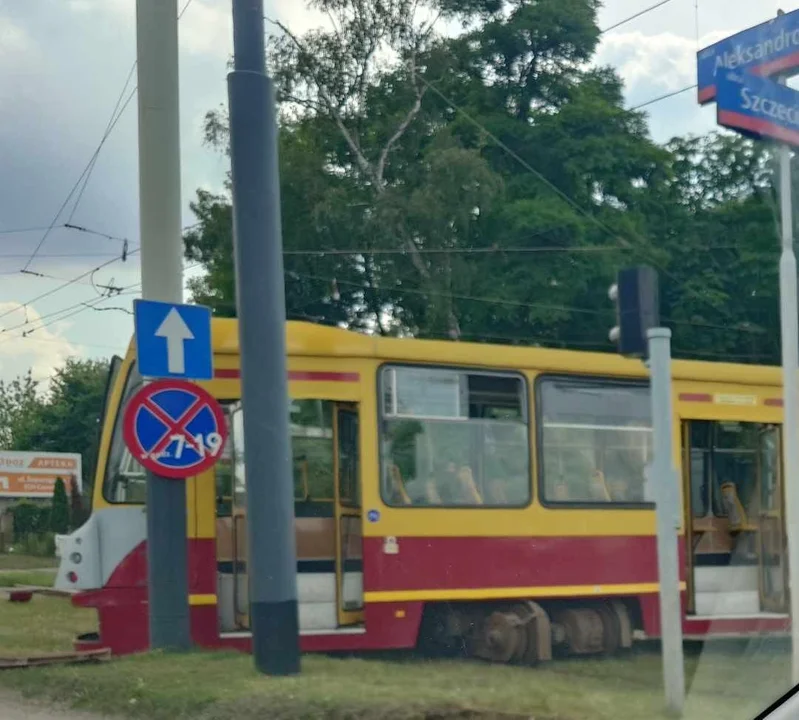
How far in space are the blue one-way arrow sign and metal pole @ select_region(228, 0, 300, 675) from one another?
1.34 ft

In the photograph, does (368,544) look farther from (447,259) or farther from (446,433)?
(447,259)

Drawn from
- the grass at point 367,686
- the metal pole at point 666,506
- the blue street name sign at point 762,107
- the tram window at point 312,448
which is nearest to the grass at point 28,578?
the grass at point 367,686

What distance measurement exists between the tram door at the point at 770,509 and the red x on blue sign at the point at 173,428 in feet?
14.4

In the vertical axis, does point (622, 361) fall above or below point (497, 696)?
above

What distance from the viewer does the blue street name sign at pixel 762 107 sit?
21.9ft

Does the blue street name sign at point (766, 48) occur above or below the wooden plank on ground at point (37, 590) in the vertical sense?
above

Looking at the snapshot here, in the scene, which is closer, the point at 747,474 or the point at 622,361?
the point at 622,361

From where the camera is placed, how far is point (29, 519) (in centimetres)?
727

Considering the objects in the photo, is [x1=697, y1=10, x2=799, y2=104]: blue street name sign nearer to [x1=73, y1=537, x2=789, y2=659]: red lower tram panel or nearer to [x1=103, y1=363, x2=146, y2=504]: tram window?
[x1=73, y1=537, x2=789, y2=659]: red lower tram panel

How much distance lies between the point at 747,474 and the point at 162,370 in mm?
4905

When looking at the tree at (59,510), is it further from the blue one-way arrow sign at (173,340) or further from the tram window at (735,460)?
the tram window at (735,460)

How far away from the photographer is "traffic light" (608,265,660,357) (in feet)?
22.6

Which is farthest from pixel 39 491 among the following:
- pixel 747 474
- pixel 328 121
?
pixel 747 474

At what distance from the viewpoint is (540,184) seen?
8.67 m
